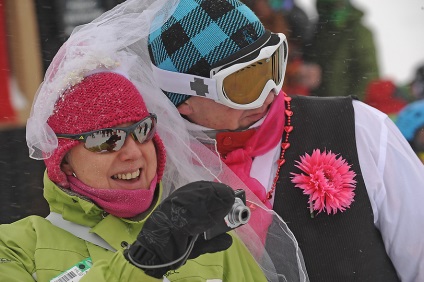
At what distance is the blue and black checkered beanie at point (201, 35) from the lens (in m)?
3.45

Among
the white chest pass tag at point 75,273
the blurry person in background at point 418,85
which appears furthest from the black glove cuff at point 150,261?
the blurry person in background at point 418,85

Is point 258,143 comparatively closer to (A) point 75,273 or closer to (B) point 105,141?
(B) point 105,141

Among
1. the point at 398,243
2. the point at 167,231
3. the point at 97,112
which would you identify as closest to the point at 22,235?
the point at 97,112

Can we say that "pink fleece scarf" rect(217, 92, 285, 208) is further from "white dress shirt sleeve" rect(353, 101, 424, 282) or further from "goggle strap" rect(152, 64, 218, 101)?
"white dress shirt sleeve" rect(353, 101, 424, 282)

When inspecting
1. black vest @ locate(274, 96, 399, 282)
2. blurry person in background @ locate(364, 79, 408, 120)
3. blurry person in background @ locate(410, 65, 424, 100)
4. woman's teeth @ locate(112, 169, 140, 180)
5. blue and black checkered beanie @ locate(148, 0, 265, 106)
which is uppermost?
blue and black checkered beanie @ locate(148, 0, 265, 106)

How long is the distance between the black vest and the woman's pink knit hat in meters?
0.68

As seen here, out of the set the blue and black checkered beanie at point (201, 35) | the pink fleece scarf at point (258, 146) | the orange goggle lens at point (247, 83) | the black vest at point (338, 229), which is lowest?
the black vest at point (338, 229)

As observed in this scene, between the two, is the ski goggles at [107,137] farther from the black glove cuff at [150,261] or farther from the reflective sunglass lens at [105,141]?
the black glove cuff at [150,261]

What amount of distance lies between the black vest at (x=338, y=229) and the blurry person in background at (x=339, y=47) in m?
3.46

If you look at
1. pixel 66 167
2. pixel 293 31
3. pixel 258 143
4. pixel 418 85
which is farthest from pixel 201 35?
pixel 418 85

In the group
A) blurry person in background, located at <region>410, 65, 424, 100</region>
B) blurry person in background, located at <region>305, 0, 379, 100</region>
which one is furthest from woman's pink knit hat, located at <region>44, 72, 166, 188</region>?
blurry person in background, located at <region>410, 65, 424, 100</region>

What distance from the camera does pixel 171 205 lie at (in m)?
2.66

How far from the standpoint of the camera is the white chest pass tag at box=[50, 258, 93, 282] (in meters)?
2.96

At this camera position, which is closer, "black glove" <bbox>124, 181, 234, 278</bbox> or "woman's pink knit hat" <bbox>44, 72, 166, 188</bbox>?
"black glove" <bbox>124, 181, 234, 278</bbox>
